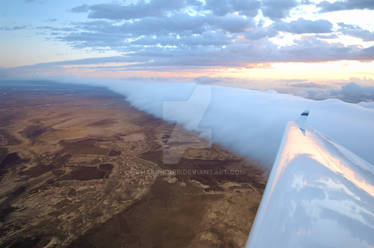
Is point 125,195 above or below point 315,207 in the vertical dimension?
below

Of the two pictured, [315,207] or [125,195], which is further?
[125,195]

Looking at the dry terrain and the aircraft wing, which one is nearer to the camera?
the aircraft wing

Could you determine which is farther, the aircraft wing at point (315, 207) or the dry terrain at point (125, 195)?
the dry terrain at point (125, 195)

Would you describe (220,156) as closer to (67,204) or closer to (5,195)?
(67,204)

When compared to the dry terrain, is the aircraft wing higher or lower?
higher

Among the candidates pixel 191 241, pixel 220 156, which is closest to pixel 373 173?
pixel 191 241
